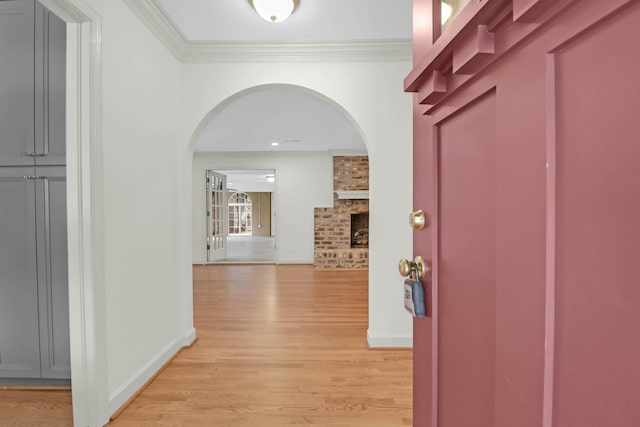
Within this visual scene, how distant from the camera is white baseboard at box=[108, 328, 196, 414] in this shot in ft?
5.65

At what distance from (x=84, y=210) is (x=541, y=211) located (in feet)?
5.99

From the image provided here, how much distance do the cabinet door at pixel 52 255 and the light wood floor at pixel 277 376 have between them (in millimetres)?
413

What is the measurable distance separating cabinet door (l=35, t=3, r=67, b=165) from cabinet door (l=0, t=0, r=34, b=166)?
0.04 meters

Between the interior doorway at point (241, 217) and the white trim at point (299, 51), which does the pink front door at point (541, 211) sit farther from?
the interior doorway at point (241, 217)

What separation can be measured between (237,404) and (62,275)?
127 centimetres

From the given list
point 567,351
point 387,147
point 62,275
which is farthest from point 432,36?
point 62,275

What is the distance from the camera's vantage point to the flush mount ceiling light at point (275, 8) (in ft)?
6.33

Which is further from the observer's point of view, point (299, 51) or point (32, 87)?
point (299, 51)

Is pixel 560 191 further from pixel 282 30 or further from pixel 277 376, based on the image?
pixel 282 30

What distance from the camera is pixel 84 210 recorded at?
1.54 meters

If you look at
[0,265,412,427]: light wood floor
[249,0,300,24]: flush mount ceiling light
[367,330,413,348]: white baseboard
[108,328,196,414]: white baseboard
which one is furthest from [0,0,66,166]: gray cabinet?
[367,330,413,348]: white baseboard

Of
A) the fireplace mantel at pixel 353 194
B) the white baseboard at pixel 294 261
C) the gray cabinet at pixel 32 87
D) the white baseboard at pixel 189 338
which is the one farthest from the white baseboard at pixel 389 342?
the white baseboard at pixel 294 261

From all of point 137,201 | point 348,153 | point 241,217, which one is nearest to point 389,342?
point 137,201

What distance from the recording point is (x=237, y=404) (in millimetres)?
1823
